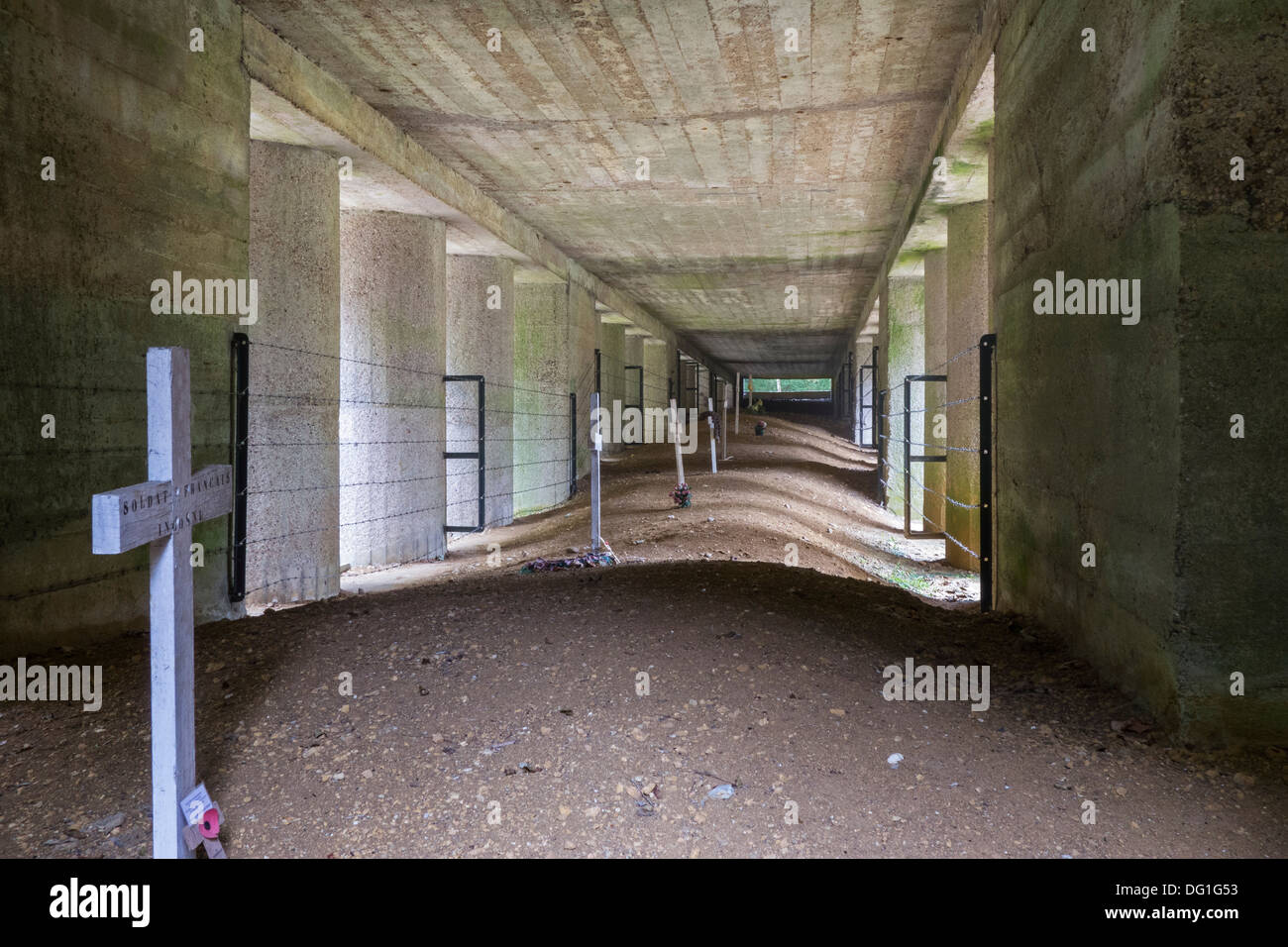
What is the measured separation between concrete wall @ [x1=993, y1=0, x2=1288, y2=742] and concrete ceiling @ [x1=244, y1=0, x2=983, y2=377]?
10.3 feet

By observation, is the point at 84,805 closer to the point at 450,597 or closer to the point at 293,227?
the point at 450,597

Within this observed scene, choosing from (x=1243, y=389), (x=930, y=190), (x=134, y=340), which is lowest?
(x=1243, y=389)

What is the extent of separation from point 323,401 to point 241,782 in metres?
5.23

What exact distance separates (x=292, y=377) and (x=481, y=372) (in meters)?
5.47

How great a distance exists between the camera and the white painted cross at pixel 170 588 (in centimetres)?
240

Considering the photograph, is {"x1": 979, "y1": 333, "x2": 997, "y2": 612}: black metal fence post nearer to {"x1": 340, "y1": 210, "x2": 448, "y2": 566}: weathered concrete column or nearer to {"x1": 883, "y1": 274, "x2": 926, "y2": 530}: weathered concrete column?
{"x1": 340, "y1": 210, "x2": 448, "y2": 566}: weathered concrete column

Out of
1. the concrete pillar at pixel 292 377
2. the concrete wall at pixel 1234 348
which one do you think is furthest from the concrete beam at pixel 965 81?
the concrete pillar at pixel 292 377

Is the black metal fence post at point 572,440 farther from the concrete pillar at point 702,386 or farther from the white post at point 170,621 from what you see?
the concrete pillar at point 702,386

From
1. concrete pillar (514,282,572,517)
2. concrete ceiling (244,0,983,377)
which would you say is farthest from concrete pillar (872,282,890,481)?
concrete pillar (514,282,572,517)

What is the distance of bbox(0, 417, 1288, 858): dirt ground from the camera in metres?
2.96

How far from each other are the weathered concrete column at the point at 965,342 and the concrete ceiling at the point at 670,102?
83cm

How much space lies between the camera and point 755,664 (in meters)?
4.17

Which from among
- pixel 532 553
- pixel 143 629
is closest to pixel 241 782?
pixel 143 629

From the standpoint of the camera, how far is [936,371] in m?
11.5
